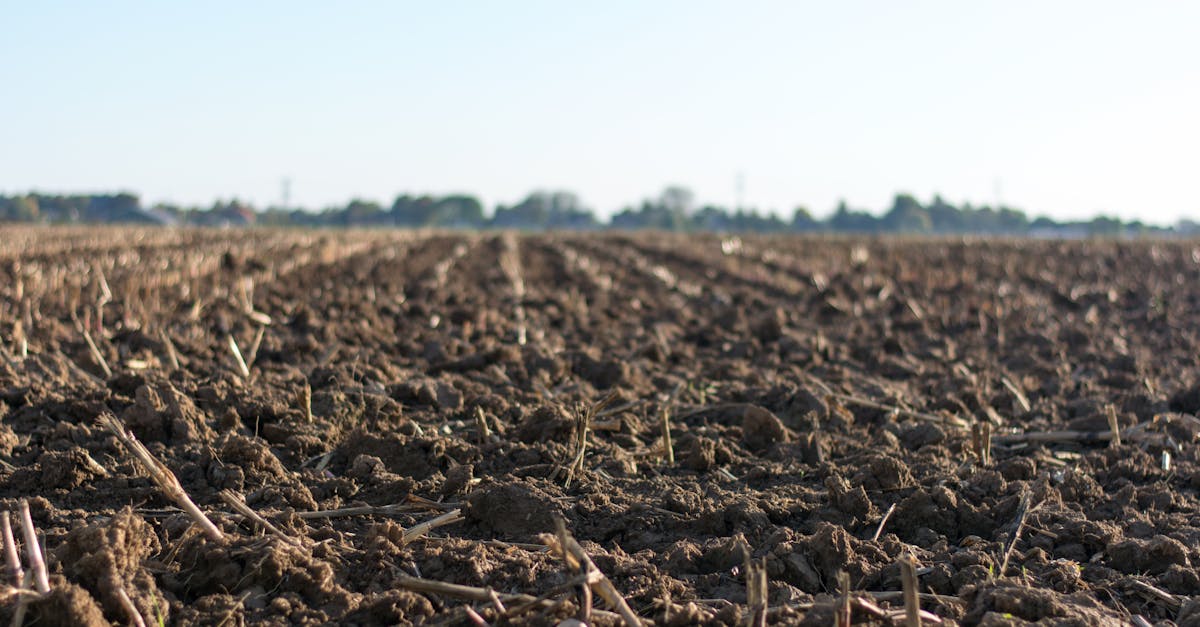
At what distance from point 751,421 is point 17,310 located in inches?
269

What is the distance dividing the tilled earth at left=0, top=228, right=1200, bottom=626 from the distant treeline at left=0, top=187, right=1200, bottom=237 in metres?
74.2

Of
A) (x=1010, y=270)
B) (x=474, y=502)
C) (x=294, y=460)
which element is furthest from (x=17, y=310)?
(x=1010, y=270)

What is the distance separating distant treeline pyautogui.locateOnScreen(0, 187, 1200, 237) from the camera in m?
86.2

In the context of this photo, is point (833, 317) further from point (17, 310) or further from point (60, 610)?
point (60, 610)

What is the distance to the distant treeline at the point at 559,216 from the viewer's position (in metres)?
86.2

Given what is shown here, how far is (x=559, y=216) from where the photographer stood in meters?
110

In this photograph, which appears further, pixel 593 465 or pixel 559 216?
pixel 559 216

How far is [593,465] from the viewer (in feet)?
15.0

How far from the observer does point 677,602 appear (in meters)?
3.13

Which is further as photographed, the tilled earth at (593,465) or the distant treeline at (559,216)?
the distant treeline at (559,216)

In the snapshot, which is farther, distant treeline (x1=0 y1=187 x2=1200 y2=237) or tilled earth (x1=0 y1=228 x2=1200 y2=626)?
distant treeline (x1=0 y1=187 x2=1200 y2=237)

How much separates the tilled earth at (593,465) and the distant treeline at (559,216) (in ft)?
244

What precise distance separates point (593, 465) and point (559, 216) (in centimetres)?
10593

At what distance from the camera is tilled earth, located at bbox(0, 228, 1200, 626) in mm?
3080
